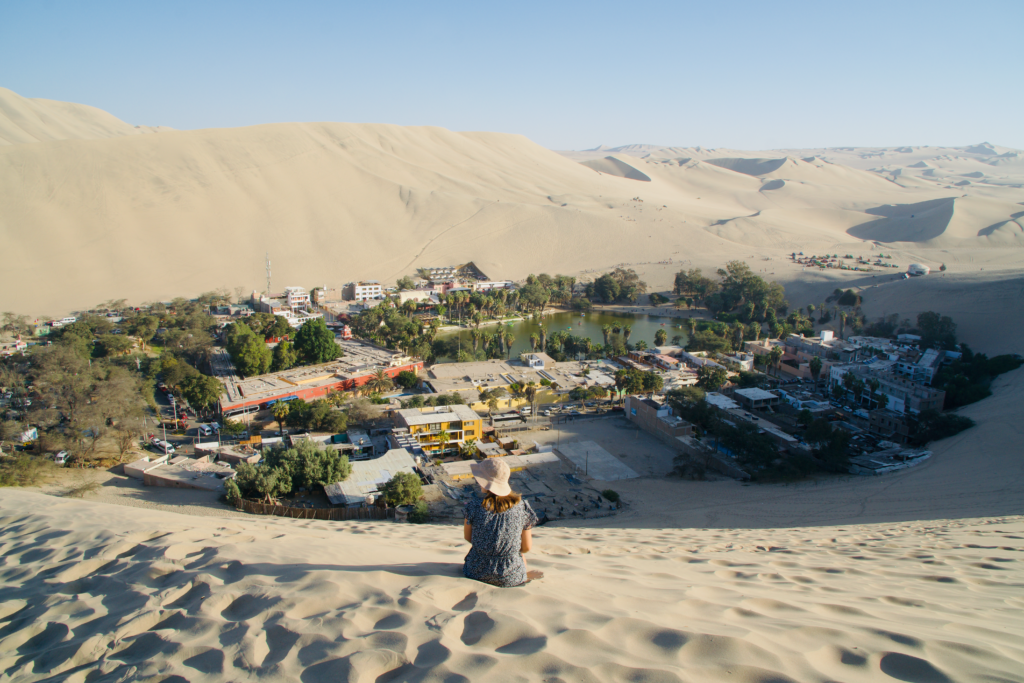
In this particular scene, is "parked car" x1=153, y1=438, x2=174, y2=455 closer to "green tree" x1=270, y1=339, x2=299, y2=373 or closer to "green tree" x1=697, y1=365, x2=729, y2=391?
"green tree" x1=270, y1=339, x2=299, y2=373

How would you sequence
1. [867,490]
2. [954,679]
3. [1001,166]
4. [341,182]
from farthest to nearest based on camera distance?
[1001,166] → [341,182] → [867,490] → [954,679]

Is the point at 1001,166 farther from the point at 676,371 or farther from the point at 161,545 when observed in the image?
the point at 161,545

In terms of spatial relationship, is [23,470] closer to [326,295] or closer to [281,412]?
[281,412]

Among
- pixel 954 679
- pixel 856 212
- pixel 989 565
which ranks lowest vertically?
pixel 989 565

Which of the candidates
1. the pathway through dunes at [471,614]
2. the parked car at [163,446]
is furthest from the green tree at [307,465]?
the pathway through dunes at [471,614]

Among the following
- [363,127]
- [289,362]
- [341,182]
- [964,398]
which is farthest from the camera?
[363,127]

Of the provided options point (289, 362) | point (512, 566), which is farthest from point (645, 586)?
point (289, 362)

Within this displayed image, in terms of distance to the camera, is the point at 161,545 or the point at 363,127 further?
the point at 363,127

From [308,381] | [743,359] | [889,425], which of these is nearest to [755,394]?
[889,425]
